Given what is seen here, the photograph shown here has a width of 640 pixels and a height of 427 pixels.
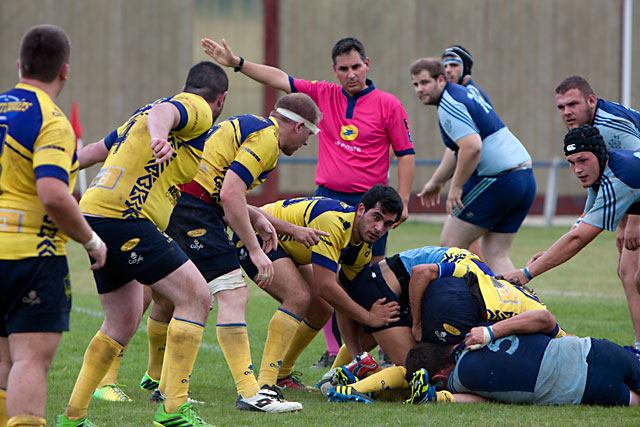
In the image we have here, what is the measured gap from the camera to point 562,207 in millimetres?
23578

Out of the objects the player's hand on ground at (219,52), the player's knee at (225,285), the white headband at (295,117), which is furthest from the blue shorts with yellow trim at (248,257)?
the player's hand on ground at (219,52)

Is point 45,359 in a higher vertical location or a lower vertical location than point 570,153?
lower

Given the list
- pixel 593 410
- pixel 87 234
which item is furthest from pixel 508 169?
pixel 87 234

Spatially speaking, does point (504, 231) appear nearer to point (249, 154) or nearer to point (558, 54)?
point (249, 154)

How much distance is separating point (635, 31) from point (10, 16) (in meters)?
17.6

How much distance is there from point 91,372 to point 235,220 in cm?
116

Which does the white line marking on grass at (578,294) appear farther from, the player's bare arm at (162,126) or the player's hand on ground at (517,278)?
the player's bare arm at (162,126)

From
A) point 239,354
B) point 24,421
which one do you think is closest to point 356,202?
point 239,354

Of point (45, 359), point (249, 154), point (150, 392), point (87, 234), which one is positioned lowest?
point (150, 392)

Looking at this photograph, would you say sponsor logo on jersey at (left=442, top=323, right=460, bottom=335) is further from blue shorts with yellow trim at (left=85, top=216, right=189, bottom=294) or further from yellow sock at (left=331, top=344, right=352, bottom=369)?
blue shorts with yellow trim at (left=85, top=216, right=189, bottom=294)

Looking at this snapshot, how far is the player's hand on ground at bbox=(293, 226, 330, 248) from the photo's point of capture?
17.5 ft

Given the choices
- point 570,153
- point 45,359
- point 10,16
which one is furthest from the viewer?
point 10,16

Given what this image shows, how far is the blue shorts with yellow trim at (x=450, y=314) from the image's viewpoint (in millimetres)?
5355

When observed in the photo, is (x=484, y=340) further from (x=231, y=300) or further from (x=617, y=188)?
(x=231, y=300)
